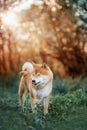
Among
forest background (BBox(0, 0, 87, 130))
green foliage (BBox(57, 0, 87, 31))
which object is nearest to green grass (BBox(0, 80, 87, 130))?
forest background (BBox(0, 0, 87, 130))

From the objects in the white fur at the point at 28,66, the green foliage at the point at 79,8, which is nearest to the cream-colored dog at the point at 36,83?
the white fur at the point at 28,66

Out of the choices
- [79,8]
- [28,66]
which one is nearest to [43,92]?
[28,66]

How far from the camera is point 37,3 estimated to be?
4590 mm

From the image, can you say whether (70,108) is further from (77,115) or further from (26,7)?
(26,7)

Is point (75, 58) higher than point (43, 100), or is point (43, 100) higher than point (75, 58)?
point (75, 58)

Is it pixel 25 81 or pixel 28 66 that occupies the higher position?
pixel 28 66

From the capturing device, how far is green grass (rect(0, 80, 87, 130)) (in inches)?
177

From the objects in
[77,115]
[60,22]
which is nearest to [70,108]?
[77,115]

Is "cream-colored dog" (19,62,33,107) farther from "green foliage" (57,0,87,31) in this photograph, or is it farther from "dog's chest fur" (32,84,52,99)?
"green foliage" (57,0,87,31)

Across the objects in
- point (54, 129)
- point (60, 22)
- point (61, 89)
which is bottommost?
point (54, 129)

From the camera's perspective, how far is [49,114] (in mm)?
4555

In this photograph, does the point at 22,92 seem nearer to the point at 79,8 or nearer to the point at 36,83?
the point at 36,83

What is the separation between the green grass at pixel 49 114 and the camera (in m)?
4.50

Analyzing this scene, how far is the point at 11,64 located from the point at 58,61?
359 millimetres
